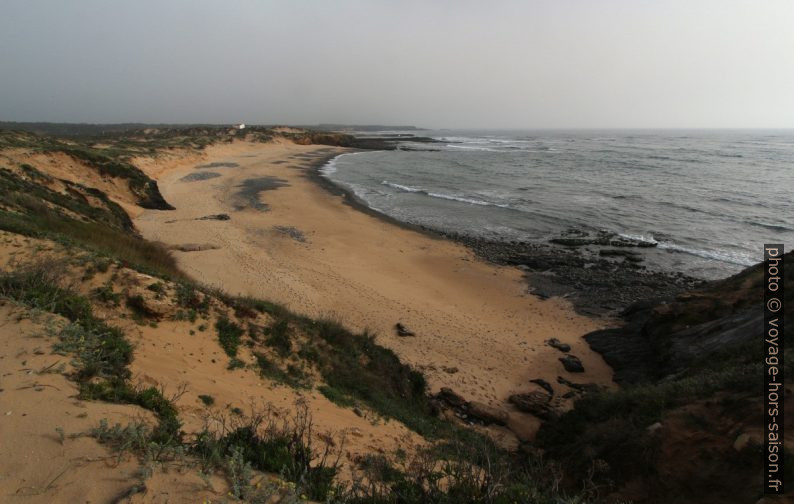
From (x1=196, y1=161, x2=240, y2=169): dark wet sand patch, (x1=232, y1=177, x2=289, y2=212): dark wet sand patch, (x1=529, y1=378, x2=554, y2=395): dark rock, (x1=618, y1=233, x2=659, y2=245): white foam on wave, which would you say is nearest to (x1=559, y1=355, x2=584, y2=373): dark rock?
(x1=529, y1=378, x2=554, y2=395): dark rock

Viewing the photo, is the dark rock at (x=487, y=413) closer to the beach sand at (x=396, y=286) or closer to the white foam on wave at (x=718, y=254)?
the beach sand at (x=396, y=286)

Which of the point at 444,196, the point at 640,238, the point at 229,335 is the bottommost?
the point at 640,238

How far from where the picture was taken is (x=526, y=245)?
70.5ft

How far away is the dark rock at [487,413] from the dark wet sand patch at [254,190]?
21.3 meters

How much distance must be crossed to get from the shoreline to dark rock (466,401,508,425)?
7457 mm

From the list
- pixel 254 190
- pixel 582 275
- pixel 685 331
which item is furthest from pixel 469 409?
pixel 254 190

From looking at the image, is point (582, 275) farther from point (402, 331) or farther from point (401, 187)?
point (401, 187)

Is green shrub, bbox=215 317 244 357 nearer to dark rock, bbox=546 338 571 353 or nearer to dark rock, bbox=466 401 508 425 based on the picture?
dark rock, bbox=466 401 508 425

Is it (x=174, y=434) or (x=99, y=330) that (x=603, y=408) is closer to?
(x=174, y=434)

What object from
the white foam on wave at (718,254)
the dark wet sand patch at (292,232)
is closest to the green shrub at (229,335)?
the dark wet sand patch at (292,232)

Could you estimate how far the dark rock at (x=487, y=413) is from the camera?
28.3 ft

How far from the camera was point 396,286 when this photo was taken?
1570 cm

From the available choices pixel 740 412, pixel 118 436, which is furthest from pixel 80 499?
pixel 740 412

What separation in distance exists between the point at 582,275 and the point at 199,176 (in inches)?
1374
